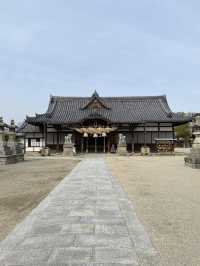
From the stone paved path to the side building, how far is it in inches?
1377

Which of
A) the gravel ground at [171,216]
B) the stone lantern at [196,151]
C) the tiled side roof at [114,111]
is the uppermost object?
the tiled side roof at [114,111]

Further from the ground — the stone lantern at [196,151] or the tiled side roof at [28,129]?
the tiled side roof at [28,129]

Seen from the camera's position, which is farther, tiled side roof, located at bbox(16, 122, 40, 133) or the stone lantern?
tiled side roof, located at bbox(16, 122, 40, 133)

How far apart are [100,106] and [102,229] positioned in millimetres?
43419

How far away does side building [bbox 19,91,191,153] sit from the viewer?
44.6 m

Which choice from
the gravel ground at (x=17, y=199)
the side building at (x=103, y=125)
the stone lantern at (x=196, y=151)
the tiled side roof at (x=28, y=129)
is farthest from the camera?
the tiled side roof at (x=28, y=129)

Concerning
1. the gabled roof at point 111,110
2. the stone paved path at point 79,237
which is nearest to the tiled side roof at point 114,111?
the gabled roof at point 111,110

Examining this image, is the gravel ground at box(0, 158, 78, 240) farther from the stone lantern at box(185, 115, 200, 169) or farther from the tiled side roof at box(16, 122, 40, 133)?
the tiled side roof at box(16, 122, 40, 133)

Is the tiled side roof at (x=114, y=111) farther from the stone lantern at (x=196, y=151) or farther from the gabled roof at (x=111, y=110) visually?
the stone lantern at (x=196, y=151)

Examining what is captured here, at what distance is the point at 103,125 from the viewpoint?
149 ft

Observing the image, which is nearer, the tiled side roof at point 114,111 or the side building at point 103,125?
the side building at point 103,125

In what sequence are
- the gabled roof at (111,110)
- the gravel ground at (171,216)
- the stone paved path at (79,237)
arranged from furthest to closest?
the gabled roof at (111,110) → the gravel ground at (171,216) → the stone paved path at (79,237)

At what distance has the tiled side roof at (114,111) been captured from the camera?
45.2 m

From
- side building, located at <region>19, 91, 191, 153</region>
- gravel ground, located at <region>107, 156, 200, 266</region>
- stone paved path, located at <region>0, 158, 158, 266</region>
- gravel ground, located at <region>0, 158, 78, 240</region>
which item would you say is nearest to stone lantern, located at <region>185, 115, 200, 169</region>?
gravel ground, located at <region>107, 156, 200, 266</region>
